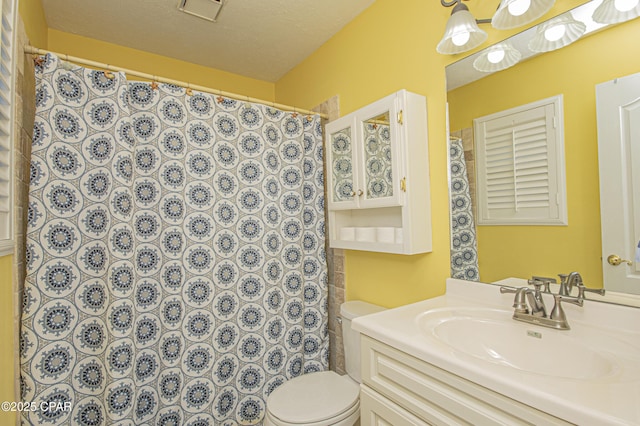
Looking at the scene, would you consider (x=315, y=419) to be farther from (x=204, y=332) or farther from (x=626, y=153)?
(x=626, y=153)

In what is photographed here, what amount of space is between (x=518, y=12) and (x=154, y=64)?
2.26m

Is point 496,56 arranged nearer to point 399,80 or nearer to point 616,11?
point 616,11

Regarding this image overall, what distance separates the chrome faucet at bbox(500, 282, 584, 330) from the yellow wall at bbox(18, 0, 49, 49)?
2.15m

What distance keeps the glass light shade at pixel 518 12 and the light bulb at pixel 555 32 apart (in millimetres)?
64

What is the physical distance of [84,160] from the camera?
130 cm

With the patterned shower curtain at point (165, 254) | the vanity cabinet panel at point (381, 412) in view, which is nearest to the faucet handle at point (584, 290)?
the vanity cabinet panel at point (381, 412)

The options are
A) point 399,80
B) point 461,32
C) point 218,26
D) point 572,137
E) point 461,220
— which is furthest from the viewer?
point 218,26

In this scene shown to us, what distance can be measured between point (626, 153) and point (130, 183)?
1.82m

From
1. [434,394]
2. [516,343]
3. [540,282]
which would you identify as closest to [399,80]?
[540,282]

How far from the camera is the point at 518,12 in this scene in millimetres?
1024

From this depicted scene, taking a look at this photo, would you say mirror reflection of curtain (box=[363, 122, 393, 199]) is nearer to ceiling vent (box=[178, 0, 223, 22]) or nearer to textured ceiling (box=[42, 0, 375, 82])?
textured ceiling (box=[42, 0, 375, 82])

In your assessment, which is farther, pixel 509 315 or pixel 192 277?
pixel 192 277

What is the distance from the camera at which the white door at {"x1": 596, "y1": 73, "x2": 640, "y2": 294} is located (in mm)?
880

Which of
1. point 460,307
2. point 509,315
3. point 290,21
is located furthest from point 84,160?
point 509,315
